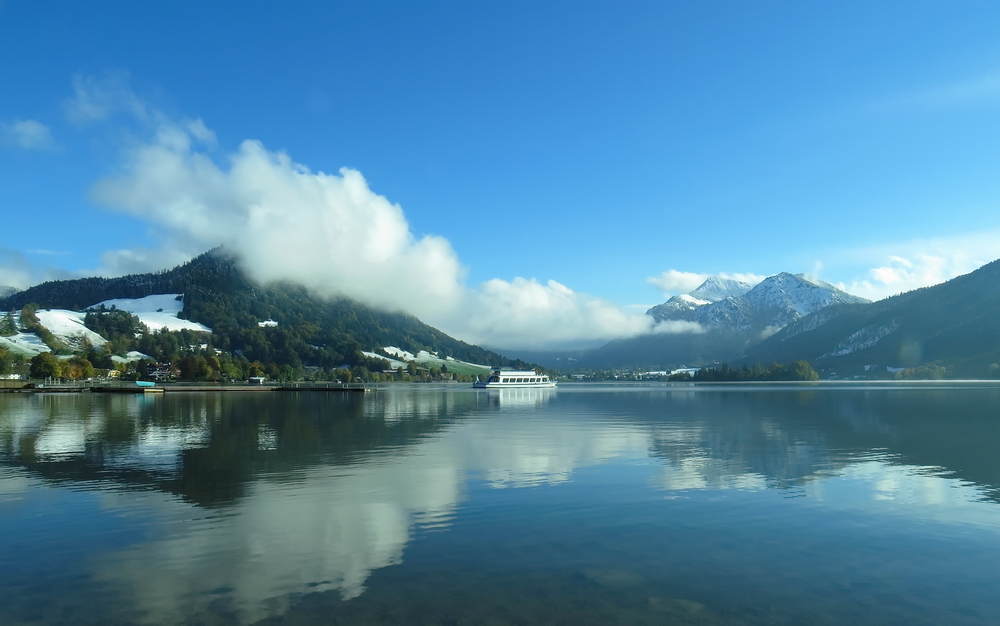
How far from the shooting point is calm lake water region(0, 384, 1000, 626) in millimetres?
14898

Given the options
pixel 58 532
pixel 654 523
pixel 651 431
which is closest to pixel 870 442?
pixel 651 431

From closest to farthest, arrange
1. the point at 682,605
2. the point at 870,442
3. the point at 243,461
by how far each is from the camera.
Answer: the point at 682,605 < the point at 243,461 < the point at 870,442

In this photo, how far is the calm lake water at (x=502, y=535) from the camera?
48.9ft

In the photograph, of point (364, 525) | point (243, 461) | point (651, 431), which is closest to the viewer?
point (364, 525)

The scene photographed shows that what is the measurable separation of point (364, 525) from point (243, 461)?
18407 mm

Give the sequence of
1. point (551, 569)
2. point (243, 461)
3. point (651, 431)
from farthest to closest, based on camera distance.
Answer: point (651, 431) → point (243, 461) → point (551, 569)

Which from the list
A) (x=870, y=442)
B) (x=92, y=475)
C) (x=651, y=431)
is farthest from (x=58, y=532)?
(x=870, y=442)

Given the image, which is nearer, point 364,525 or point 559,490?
point 364,525

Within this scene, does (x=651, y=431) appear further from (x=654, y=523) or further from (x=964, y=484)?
(x=654, y=523)

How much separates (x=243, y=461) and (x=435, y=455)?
1114 centimetres

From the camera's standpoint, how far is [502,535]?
824 inches

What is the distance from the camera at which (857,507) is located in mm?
24922

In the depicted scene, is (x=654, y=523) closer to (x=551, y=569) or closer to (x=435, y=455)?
(x=551, y=569)

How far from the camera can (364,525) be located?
2214 cm
